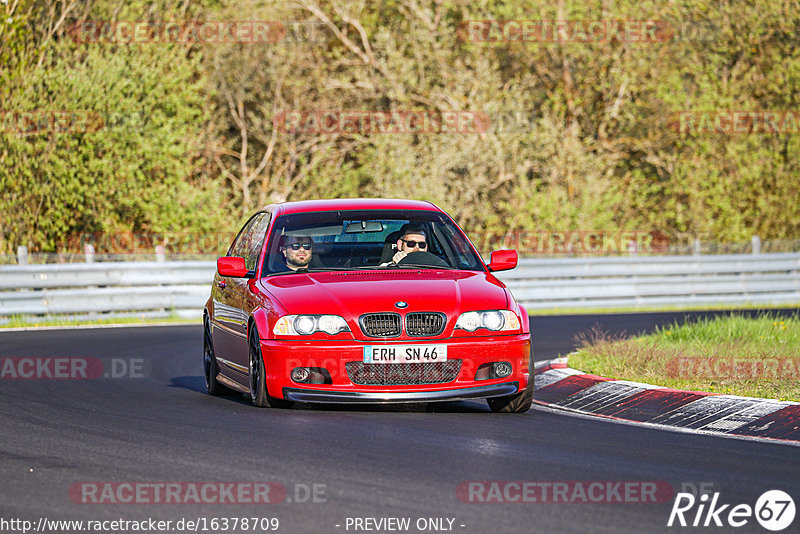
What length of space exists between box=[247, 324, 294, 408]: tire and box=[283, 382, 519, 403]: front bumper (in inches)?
11.4

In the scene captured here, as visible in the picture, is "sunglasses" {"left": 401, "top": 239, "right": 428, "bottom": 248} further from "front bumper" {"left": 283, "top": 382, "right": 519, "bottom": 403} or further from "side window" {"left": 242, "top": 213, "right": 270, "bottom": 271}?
"front bumper" {"left": 283, "top": 382, "right": 519, "bottom": 403}

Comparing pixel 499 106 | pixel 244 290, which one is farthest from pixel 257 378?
pixel 499 106

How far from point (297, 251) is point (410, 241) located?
93 centimetres

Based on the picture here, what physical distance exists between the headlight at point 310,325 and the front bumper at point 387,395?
41 centimetres

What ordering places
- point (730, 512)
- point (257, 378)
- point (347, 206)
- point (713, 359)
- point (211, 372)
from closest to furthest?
point (730, 512)
point (257, 378)
point (347, 206)
point (211, 372)
point (713, 359)

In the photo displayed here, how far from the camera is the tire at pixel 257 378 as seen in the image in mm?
9750

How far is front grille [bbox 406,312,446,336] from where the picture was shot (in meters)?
9.41

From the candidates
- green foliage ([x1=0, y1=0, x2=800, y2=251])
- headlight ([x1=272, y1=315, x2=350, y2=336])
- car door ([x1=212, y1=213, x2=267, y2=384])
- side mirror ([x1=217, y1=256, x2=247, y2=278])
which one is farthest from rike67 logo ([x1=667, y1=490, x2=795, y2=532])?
green foliage ([x1=0, y1=0, x2=800, y2=251])

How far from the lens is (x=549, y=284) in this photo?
25.8m

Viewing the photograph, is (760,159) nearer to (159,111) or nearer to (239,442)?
(159,111)

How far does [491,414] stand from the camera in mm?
9922

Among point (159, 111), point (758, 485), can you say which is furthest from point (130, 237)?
point (758, 485)

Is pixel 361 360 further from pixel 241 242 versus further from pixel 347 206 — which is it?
pixel 241 242

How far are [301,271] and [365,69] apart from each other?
89.6ft
